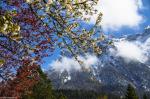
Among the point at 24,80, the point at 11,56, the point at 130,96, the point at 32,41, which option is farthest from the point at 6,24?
the point at 130,96

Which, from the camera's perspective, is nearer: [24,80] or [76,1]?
[76,1]

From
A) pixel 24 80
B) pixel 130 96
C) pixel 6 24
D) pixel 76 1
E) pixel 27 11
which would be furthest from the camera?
pixel 130 96

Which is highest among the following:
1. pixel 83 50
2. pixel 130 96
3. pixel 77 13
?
pixel 130 96

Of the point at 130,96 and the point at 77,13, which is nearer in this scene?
the point at 77,13

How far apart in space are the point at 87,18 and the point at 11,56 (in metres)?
3.12

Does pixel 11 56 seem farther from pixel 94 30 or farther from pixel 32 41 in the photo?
pixel 94 30

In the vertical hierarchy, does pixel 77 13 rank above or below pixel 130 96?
below

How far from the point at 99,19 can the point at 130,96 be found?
304ft

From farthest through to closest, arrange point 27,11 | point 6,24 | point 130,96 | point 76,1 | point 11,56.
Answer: point 130,96, point 11,56, point 27,11, point 76,1, point 6,24

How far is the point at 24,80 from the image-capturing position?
20.5m

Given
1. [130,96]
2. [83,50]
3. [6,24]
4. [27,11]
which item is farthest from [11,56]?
[130,96]

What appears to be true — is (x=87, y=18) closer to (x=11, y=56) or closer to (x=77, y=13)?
(x=77, y=13)

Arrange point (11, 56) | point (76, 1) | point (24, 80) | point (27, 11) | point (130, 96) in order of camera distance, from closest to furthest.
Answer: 1. point (76, 1)
2. point (27, 11)
3. point (11, 56)
4. point (24, 80)
5. point (130, 96)

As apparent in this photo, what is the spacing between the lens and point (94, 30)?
1149cm
